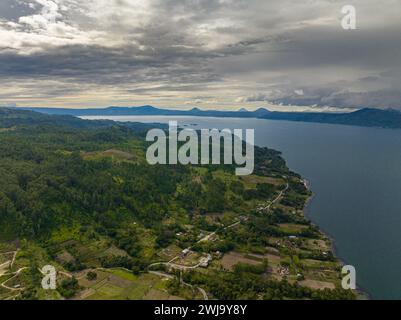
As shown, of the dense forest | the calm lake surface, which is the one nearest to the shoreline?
the calm lake surface

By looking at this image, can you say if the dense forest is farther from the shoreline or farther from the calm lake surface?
the calm lake surface

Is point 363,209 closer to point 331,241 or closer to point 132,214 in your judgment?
point 331,241

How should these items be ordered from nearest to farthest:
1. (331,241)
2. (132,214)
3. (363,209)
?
(331,241) → (132,214) → (363,209)

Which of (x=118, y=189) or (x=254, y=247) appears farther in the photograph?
(x=118, y=189)

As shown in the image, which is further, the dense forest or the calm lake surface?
the calm lake surface

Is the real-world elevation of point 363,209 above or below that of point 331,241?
above

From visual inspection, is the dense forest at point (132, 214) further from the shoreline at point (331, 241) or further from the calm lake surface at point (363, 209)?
the calm lake surface at point (363, 209)

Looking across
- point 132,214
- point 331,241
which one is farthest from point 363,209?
point 132,214
